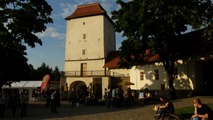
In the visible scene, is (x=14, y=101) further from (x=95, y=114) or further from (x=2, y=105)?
(x=95, y=114)

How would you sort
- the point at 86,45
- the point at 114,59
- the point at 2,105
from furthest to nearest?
1. the point at 86,45
2. the point at 114,59
3. the point at 2,105

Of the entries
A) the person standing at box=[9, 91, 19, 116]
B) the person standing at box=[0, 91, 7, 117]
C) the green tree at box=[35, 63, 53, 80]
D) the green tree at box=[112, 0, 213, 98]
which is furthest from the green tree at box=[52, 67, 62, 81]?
the person standing at box=[0, 91, 7, 117]

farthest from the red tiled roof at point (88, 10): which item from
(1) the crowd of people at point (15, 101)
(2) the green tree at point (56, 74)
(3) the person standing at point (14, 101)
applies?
(2) the green tree at point (56, 74)

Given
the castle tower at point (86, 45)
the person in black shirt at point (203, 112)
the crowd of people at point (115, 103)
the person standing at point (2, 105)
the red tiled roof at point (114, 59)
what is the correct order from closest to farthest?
the person in black shirt at point (203, 112) < the crowd of people at point (115, 103) < the person standing at point (2, 105) < the red tiled roof at point (114, 59) < the castle tower at point (86, 45)

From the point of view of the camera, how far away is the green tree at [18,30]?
24.8 metres

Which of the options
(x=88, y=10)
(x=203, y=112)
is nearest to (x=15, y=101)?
(x=203, y=112)

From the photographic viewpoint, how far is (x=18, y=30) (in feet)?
83.1

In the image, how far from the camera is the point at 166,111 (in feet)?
47.1

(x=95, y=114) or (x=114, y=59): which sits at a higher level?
(x=114, y=59)

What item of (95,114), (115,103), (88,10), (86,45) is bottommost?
(95,114)

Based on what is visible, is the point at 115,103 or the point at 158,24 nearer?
the point at 115,103

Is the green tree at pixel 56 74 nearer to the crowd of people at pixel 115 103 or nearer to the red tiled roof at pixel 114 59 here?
the red tiled roof at pixel 114 59

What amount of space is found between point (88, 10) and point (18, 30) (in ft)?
91.8

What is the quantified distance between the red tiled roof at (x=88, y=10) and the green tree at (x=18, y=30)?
23884mm
